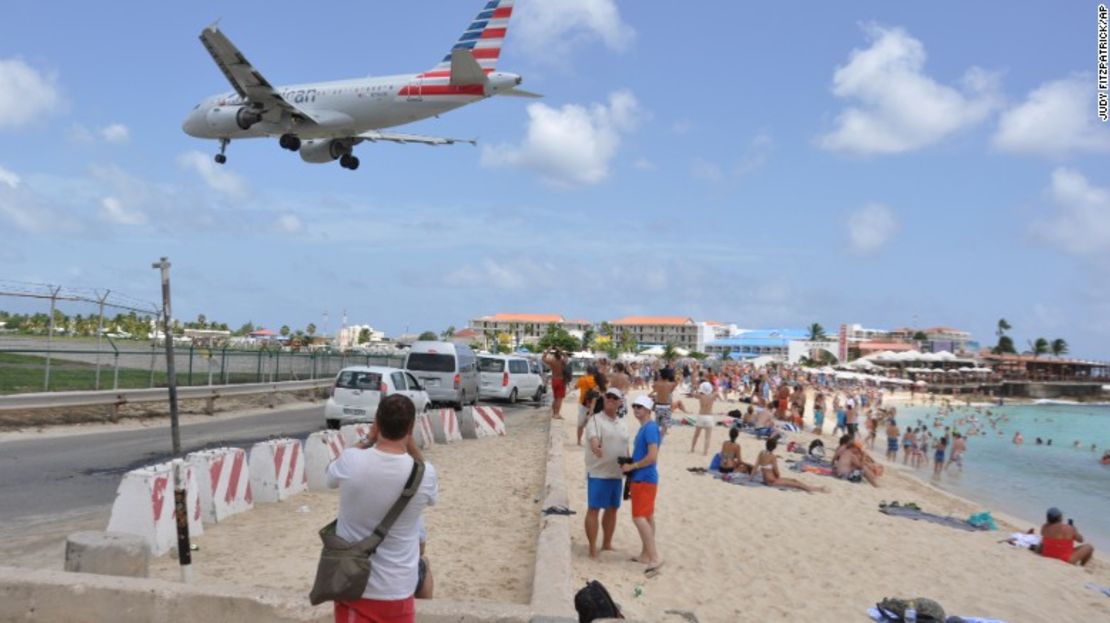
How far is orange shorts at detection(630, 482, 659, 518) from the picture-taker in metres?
7.93

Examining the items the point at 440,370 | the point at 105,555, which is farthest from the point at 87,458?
the point at 440,370

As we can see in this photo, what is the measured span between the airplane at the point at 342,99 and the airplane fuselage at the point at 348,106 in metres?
0.02

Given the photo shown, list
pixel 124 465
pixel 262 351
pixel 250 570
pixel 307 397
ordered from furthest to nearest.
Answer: pixel 307 397, pixel 262 351, pixel 124 465, pixel 250 570

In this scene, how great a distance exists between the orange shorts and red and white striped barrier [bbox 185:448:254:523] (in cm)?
410

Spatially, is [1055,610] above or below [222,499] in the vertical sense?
below

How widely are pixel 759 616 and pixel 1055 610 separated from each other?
12.1 ft

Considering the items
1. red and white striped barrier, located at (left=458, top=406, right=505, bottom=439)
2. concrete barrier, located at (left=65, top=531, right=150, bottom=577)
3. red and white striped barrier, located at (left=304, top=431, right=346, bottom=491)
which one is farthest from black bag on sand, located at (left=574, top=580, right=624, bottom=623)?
red and white striped barrier, located at (left=458, top=406, right=505, bottom=439)

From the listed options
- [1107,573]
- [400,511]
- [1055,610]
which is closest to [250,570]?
[400,511]

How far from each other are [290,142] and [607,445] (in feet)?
63.9

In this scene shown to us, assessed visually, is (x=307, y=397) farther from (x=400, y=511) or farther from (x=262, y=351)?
(x=400, y=511)

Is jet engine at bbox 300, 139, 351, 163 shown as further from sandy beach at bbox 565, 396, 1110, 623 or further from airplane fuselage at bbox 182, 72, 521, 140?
sandy beach at bbox 565, 396, 1110, 623

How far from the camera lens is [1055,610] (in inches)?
341

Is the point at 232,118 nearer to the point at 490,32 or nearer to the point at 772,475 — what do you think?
the point at 490,32

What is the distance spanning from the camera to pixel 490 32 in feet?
84.3
